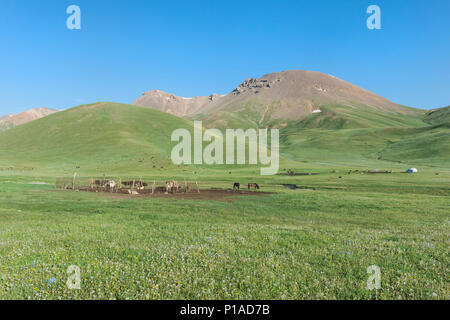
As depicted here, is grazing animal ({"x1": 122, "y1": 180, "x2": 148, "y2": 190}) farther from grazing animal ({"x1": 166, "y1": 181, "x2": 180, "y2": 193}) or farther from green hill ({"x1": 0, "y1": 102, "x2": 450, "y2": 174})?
green hill ({"x1": 0, "y1": 102, "x2": 450, "y2": 174})

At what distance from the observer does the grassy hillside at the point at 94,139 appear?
11275cm

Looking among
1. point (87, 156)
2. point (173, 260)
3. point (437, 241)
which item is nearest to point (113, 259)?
point (173, 260)

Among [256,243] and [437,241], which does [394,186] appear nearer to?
[437,241]

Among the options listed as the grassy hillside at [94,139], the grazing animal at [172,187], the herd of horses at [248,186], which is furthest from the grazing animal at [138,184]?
the grassy hillside at [94,139]

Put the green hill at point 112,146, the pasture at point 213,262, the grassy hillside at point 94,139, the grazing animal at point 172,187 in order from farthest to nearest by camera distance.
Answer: the grassy hillside at point 94,139 → the green hill at point 112,146 → the grazing animal at point 172,187 → the pasture at point 213,262

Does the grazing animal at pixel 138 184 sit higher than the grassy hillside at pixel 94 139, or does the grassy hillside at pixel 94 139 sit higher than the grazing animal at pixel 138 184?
the grassy hillside at pixel 94 139

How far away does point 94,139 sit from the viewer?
140250 mm

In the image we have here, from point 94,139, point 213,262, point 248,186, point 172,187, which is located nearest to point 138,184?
point 172,187

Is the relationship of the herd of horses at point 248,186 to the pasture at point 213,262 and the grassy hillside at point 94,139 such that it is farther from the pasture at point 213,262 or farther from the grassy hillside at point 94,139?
the grassy hillside at point 94,139

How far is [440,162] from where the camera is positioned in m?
132

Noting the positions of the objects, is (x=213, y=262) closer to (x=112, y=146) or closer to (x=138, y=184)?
(x=138, y=184)

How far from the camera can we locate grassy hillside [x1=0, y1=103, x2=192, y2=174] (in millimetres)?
112750

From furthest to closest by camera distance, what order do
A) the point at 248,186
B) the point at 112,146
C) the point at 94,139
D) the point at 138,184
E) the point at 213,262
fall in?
the point at 94,139
the point at 112,146
the point at 138,184
the point at 248,186
the point at 213,262
